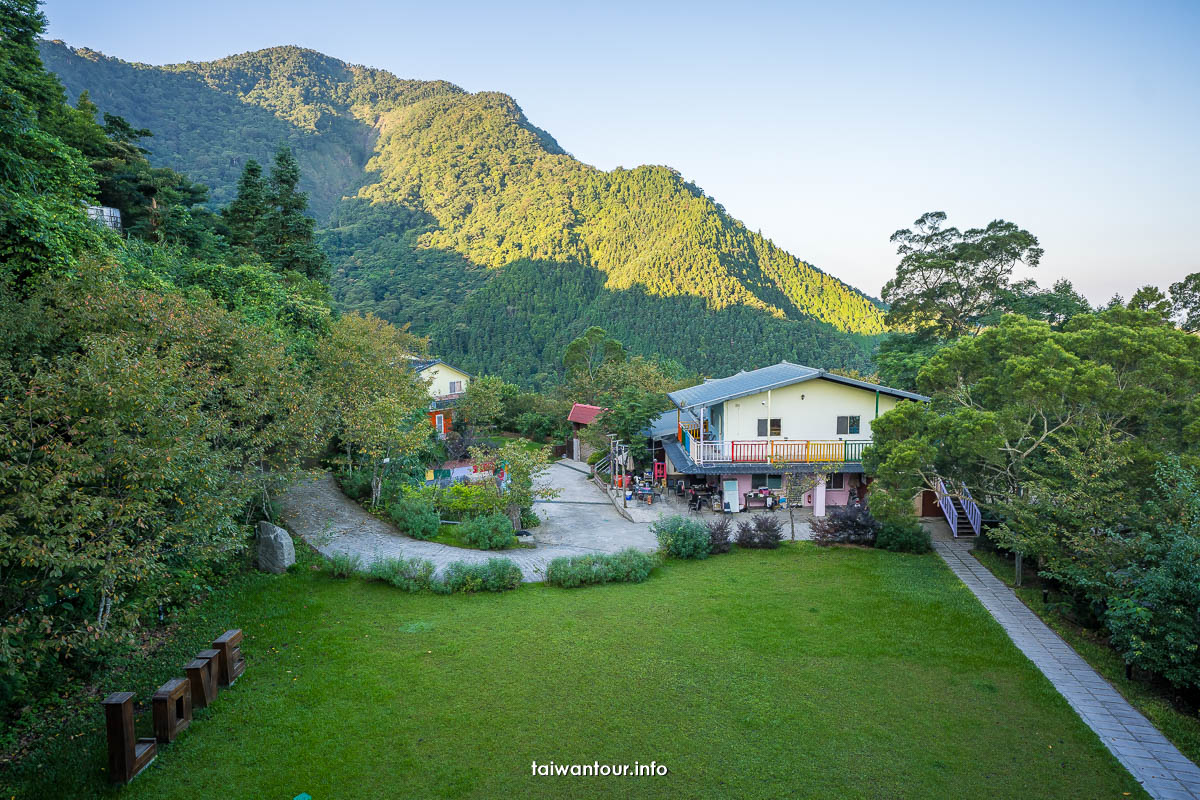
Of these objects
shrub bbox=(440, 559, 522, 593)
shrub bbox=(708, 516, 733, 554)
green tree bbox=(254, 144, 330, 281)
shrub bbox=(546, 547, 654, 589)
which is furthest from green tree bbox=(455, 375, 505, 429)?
shrub bbox=(440, 559, 522, 593)

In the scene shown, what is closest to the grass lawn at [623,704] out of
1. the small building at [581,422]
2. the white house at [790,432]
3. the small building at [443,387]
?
the white house at [790,432]

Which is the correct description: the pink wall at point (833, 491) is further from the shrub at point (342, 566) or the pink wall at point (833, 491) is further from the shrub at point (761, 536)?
the shrub at point (342, 566)

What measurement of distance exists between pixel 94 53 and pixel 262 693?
167683 millimetres

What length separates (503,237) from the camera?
106m

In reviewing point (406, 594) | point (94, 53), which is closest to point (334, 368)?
point (406, 594)

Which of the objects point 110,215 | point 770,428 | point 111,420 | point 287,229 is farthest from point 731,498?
point 110,215

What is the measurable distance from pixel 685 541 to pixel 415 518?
820cm

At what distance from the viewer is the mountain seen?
253 feet

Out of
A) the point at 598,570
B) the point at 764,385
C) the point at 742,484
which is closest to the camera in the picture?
the point at 598,570

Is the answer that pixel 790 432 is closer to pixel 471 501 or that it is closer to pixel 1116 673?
pixel 471 501

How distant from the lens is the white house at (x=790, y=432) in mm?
22641

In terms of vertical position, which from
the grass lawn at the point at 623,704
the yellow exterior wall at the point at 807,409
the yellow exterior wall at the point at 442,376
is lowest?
the grass lawn at the point at 623,704

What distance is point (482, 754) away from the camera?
7.61 meters

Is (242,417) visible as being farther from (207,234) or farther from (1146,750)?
(207,234)
